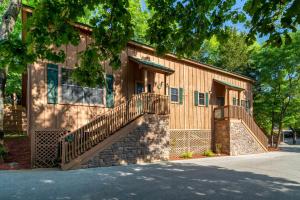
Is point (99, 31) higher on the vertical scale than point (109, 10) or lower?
lower

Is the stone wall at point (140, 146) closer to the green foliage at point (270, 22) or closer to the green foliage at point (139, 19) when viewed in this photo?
the green foliage at point (270, 22)

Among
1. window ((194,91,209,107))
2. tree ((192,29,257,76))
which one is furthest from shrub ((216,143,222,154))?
tree ((192,29,257,76))

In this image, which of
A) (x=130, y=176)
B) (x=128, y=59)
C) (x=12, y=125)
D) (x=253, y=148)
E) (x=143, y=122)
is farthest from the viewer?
(x=253, y=148)

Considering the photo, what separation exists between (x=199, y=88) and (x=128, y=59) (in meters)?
6.31

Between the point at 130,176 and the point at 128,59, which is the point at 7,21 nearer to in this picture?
the point at 128,59

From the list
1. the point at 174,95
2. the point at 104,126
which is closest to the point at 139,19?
the point at 174,95

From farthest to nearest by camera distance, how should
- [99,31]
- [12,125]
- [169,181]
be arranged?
[12,125], [169,181], [99,31]

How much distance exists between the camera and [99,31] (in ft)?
18.4

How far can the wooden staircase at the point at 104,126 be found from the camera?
10249 millimetres

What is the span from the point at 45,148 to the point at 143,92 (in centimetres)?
527

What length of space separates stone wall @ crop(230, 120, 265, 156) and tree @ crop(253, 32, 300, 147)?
498 cm

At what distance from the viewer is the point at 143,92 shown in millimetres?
13242

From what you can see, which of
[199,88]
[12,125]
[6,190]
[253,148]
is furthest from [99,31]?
[253,148]

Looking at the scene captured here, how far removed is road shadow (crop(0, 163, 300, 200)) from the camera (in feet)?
21.9
